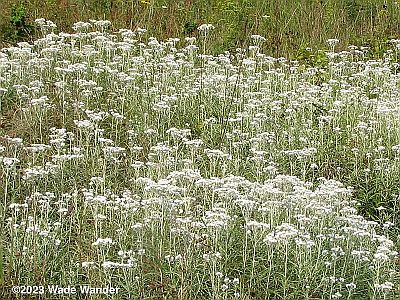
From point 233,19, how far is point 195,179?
5610 mm

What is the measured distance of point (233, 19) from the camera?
10258 millimetres

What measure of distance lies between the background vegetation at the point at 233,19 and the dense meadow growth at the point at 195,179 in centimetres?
114

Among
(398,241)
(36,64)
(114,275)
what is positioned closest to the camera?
(114,275)

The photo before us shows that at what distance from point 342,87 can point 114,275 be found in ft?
15.2

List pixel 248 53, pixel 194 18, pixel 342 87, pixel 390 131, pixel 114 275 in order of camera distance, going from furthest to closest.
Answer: pixel 194 18 → pixel 248 53 → pixel 342 87 → pixel 390 131 → pixel 114 275

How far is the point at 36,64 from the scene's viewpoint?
729 cm

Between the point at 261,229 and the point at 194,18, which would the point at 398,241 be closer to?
the point at 261,229

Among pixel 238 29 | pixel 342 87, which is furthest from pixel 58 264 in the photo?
pixel 238 29

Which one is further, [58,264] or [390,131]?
[390,131]

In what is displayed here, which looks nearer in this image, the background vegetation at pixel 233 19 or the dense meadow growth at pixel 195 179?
the dense meadow growth at pixel 195 179

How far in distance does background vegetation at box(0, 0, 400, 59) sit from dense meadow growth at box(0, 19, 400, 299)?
1143 millimetres

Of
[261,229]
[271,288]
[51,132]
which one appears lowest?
[271,288]

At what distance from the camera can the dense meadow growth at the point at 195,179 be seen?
4.25 meters

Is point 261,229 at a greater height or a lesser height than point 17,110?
lesser
